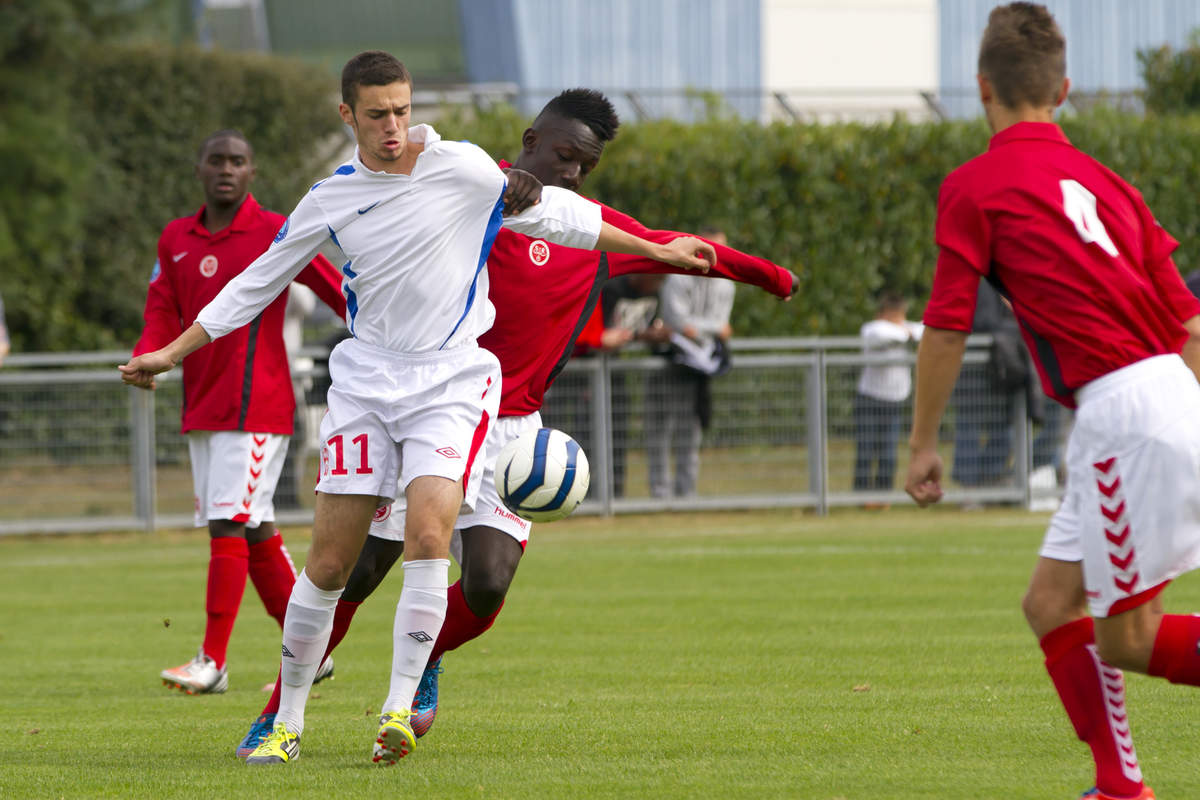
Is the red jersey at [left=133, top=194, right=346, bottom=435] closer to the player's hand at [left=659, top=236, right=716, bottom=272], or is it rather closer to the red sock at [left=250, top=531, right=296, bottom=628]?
the red sock at [left=250, top=531, right=296, bottom=628]

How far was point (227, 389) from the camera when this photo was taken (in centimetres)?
779

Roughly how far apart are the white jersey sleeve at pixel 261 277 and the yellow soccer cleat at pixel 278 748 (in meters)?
1.36

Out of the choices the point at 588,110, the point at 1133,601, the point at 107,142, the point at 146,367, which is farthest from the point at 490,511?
the point at 107,142

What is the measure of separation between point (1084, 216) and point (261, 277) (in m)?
2.75

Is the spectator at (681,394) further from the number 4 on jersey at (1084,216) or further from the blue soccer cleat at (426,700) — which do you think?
the number 4 on jersey at (1084,216)

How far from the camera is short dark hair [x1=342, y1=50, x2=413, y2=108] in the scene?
5551 mm

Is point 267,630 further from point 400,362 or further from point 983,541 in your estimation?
point 983,541

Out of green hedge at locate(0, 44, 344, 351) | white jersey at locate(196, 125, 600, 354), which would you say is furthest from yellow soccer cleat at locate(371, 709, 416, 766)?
green hedge at locate(0, 44, 344, 351)

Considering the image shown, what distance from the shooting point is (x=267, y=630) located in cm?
977

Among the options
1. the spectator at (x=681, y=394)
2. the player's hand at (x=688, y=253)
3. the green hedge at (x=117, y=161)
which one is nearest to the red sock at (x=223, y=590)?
the player's hand at (x=688, y=253)

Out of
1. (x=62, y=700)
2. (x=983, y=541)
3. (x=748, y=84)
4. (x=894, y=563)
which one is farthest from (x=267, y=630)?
(x=748, y=84)

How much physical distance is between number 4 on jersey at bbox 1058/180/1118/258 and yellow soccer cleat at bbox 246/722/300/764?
10.1 ft

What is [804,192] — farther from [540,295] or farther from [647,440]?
[540,295]

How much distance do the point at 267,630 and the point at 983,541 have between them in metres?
5.75
